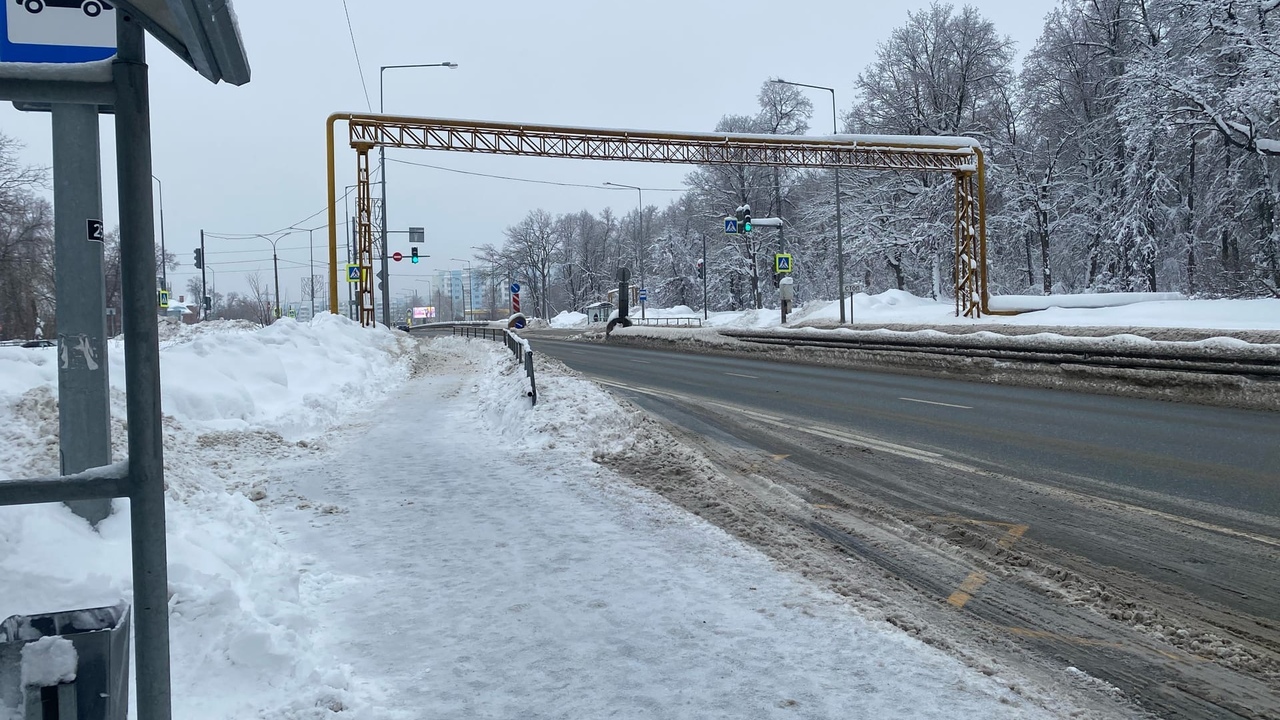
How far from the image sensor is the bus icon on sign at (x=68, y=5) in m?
3.39

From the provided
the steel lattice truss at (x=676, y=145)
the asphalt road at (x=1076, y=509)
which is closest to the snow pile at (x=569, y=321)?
the steel lattice truss at (x=676, y=145)

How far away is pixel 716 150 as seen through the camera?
3475 centimetres

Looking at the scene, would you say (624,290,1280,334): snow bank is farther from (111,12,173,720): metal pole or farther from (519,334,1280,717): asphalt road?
(111,12,173,720): metal pole

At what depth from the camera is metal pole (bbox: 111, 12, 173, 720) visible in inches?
76.9

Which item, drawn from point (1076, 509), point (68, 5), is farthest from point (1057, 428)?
point (68, 5)

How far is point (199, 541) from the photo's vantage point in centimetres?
509

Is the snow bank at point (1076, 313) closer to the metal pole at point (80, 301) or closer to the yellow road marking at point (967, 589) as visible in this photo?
the yellow road marking at point (967, 589)

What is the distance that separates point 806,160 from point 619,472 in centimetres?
2853

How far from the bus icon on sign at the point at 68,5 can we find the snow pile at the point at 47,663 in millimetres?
2774

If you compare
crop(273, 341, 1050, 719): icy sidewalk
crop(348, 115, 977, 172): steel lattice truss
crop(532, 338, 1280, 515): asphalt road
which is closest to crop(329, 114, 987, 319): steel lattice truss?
crop(348, 115, 977, 172): steel lattice truss

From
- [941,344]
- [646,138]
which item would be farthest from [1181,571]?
[646,138]

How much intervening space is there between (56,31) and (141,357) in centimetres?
235

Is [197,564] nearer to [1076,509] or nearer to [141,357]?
[141,357]

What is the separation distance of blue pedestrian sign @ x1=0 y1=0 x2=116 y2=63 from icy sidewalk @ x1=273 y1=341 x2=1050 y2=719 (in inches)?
122
